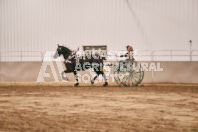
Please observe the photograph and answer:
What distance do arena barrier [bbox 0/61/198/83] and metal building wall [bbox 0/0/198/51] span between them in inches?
39.7

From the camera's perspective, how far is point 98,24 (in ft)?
57.6

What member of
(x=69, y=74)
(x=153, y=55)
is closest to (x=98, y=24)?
(x=69, y=74)

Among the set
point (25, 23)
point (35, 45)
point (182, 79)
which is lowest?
point (182, 79)

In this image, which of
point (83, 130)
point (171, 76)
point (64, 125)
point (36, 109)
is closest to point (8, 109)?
point (36, 109)

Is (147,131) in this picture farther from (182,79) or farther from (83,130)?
(182,79)

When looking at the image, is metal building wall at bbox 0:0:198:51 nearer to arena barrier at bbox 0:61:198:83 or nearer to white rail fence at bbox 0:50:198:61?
white rail fence at bbox 0:50:198:61

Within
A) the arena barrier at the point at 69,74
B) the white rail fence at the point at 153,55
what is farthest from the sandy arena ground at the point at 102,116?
the white rail fence at the point at 153,55

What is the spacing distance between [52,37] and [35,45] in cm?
109

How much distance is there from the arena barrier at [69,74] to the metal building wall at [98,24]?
1.01m

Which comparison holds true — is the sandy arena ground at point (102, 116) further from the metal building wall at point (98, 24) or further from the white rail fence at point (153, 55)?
the metal building wall at point (98, 24)

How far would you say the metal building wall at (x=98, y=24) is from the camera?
16.8 meters

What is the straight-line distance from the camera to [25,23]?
1836 centimetres

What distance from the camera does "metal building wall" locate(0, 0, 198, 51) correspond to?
55.2 ft

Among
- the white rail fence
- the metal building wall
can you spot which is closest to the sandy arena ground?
the white rail fence
